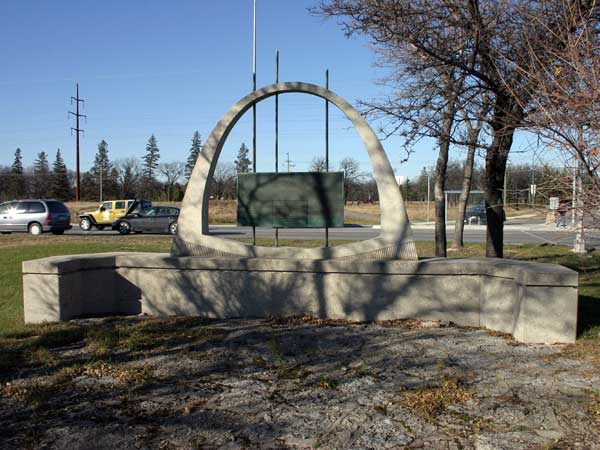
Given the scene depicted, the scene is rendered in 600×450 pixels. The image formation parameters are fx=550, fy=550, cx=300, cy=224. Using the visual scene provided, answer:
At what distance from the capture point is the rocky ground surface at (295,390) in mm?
3615

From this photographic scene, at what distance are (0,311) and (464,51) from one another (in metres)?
7.84

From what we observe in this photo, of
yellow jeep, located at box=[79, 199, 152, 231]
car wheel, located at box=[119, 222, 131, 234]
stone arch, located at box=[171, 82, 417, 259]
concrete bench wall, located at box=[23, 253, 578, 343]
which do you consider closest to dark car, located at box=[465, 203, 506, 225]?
yellow jeep, located at box=[79, 199, 152, 231]

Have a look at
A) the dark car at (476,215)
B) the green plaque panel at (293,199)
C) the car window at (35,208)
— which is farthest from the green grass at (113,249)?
the dark car at (476,215)

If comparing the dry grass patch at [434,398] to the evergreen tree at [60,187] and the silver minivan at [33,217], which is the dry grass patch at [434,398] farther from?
the evergreen tree at [60,187]

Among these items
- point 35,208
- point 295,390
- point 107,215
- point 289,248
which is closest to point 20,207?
point 35,208

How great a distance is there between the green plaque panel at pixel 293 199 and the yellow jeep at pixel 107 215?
22.5m

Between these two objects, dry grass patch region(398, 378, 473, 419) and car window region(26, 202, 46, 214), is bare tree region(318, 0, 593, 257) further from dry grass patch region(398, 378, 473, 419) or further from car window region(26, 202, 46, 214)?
car window region(26, 202, 46, 214)

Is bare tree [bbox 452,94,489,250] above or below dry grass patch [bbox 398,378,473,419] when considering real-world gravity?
above

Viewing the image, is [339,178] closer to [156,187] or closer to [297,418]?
[297,418]

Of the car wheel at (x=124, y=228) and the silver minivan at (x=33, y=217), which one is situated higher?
the silver minivan at (x=33, y=217)

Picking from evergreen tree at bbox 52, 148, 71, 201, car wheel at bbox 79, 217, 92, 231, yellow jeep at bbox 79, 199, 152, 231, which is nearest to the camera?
car wheel at bbox 79, 217, 92, 231

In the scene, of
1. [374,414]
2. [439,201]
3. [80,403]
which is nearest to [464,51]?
[439,201]

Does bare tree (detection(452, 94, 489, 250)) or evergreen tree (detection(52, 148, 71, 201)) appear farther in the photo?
evergreen tree (detection(52, 148, 71, 201))

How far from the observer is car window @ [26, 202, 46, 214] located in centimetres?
2326
